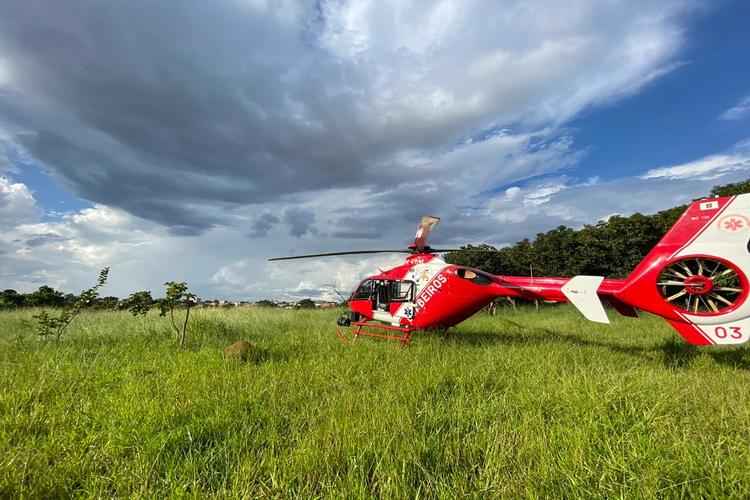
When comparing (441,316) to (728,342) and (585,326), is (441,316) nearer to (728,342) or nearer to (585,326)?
(728,342)

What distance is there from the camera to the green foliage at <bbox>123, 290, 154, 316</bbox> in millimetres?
9641

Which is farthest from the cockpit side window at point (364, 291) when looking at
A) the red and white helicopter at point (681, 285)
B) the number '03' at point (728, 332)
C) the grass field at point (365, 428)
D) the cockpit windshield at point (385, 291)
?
the number '03' at point (728, 332)

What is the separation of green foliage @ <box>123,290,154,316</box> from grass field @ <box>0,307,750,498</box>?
→ 2.66 meters

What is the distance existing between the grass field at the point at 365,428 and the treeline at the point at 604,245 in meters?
18.5

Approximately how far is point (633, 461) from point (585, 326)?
1320 centimetres

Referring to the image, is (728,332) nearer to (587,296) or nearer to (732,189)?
(587,296)

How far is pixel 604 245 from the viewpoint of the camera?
24.7 meters

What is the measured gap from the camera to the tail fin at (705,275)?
6.26 metres

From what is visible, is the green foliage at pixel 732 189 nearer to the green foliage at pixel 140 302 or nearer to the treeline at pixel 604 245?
the treeline at pixel 604 245

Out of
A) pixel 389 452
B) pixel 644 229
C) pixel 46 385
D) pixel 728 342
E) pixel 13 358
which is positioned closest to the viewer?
pixel 389 452

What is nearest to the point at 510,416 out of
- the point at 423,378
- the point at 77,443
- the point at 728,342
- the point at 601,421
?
the point at 601,421

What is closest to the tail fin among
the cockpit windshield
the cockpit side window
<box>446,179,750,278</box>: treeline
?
the cockpit windshield

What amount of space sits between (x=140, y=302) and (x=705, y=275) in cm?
1319

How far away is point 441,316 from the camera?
9492 mm
